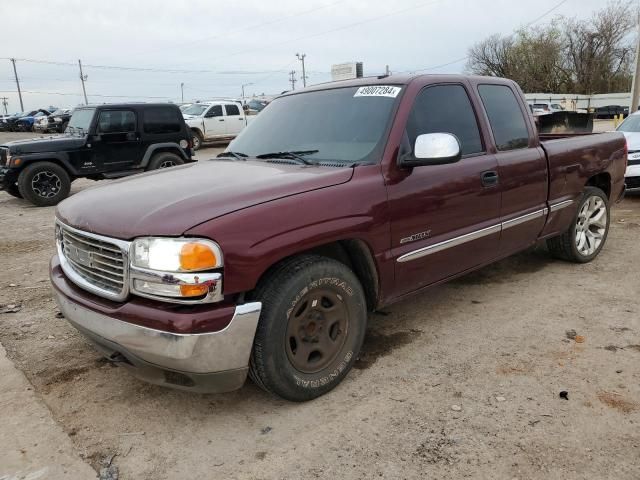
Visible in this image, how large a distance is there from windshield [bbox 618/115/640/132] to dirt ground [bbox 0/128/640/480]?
5.95 meters

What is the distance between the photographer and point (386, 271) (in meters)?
3.16

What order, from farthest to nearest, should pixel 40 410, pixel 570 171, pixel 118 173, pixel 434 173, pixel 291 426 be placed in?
pixel 118 173 < pixel 570 171 < pixel 434 173 < pixel 40 410 < pixel 291 426

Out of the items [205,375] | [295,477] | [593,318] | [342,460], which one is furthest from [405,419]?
[593,318]

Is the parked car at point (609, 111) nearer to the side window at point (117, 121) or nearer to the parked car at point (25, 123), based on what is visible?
the side window at point (117, 121)

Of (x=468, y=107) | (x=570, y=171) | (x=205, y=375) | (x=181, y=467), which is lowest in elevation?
(x=181, y=467)

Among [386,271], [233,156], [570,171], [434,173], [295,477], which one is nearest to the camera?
[295,477]

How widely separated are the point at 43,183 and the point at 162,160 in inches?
94.1

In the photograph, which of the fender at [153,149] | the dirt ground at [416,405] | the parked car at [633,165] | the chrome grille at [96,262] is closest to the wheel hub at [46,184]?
the fender at [153,149]

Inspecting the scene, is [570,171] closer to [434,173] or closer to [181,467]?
[434,173]

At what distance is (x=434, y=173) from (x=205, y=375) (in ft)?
6.27

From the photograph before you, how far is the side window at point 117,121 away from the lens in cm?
1095

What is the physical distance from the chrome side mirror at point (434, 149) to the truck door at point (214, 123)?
19.0 meters

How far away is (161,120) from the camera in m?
11.8

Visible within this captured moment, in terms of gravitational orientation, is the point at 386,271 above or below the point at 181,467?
above
